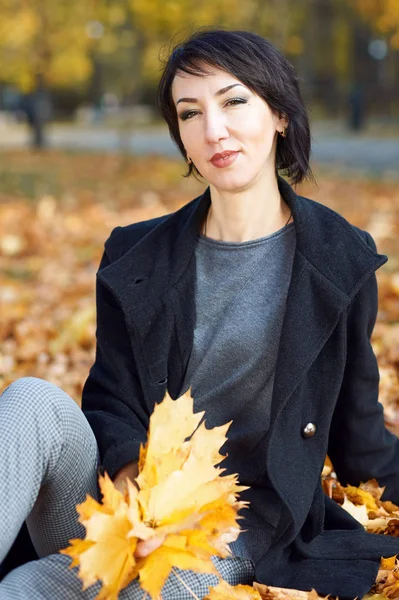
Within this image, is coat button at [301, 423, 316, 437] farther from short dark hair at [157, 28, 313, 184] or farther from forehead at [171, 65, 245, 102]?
forehead at [171, 65, 245, 102]

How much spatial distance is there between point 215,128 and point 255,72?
0.16m

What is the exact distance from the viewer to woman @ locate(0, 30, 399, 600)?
218 centimetres

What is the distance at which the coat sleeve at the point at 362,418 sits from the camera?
2330mm

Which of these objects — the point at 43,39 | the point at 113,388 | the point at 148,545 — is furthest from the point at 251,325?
the point at 43,39

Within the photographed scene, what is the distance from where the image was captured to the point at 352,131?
25.8 meters

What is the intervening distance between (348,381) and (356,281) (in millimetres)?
277

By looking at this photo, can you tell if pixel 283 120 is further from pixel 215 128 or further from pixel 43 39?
pixel 43 39

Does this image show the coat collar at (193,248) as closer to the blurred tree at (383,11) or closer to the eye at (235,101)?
the eye at (235,101)

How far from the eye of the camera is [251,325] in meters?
2.26

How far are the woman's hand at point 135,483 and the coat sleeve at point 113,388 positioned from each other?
57 millimetres

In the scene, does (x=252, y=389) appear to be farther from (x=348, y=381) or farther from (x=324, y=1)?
(x=324, y=1)

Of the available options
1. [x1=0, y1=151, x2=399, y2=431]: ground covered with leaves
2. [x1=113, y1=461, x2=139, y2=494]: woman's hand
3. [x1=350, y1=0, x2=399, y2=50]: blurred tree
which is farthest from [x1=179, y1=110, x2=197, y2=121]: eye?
[x1=350, y1=0, x2=399, y2=50]: blurred tree

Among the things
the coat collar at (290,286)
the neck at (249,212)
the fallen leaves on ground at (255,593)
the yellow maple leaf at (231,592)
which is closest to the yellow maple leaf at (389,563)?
the fallen leaves on ground at (255,593)

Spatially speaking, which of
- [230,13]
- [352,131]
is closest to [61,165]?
[230,13]
